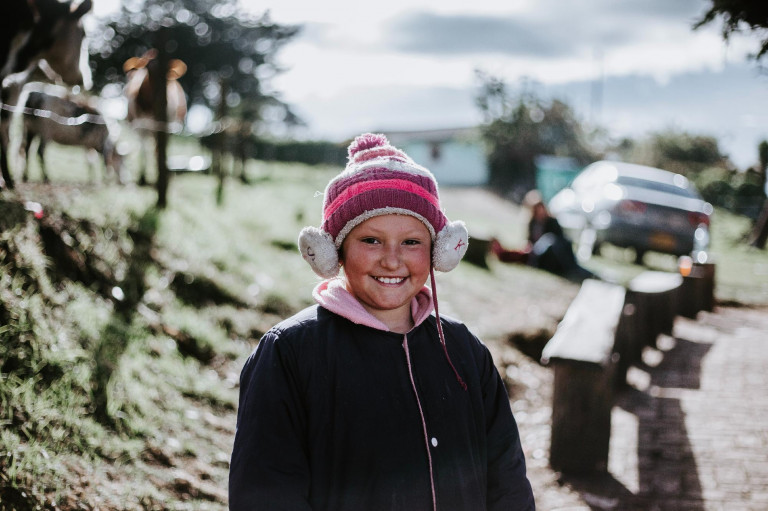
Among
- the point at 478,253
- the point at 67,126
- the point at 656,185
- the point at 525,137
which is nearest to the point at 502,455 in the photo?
the point at 67,126

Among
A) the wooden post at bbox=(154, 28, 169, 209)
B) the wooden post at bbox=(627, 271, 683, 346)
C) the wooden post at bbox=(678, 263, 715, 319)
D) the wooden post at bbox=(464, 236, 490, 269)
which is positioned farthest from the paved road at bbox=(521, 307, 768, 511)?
the wooden post at bbox=(154, 28, 169, 209)

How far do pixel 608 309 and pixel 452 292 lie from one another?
3.22 metres

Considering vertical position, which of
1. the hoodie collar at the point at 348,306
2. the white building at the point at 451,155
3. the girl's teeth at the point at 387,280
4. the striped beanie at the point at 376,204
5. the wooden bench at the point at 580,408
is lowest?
the wooden bench at the point at 580,408

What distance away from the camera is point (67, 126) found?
8094 mm

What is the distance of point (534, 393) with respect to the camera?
20.3 ft

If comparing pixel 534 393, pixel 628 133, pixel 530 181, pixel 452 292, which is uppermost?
pixel 628 133

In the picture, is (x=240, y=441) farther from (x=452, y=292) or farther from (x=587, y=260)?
(x=587, y=260)

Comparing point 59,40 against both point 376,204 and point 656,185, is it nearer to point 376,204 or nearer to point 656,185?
point 376,204

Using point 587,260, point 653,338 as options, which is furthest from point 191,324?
point 587,260

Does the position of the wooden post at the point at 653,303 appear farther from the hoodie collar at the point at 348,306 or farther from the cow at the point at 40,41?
the cow at the point at 40,41

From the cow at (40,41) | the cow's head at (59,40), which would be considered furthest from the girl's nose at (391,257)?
the cow's head at (59,40)

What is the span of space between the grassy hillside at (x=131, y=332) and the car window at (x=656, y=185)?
5346mm

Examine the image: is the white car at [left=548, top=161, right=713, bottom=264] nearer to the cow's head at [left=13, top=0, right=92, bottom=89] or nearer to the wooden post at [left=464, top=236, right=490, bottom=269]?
the wooden post at [left=464, top=236, right=490, bottom=269]

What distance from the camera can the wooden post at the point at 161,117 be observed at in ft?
25.8
